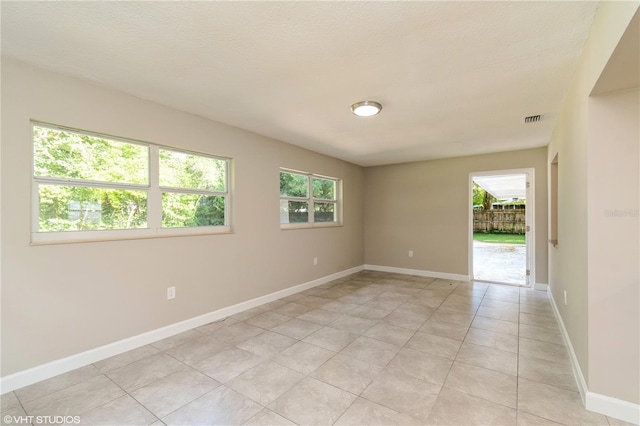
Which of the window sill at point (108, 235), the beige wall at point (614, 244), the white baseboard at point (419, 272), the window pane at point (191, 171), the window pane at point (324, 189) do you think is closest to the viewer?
the beige wall at point (614, 244)

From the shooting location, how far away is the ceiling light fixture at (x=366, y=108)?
276 cm

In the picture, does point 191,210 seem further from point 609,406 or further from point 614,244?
point 609,406

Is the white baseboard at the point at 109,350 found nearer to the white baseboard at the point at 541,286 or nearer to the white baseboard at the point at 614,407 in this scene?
the white baseboard at the point at 614,407

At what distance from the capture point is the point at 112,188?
2.57 meters

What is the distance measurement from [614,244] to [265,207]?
11.3 feet

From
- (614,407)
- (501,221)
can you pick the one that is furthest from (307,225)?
(501,221)

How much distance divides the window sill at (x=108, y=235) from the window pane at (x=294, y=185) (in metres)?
1.42

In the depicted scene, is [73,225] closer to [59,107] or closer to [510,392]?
[59,107]

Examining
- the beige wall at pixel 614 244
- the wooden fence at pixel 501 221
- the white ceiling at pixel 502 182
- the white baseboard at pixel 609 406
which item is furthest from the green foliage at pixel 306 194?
the wooden fence at pixel 501 221

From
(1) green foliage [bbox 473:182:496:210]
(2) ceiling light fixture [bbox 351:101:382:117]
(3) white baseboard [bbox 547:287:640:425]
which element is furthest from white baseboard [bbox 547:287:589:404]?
(1) green foliage [bbox 473:182:496:210]

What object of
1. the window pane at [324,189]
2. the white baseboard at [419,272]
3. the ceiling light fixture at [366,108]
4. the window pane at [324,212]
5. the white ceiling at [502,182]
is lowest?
the white baseboard at [419,272]

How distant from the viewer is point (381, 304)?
154 inches

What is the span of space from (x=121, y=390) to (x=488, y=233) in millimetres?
16906

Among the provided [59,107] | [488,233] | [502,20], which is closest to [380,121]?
[502,20]
